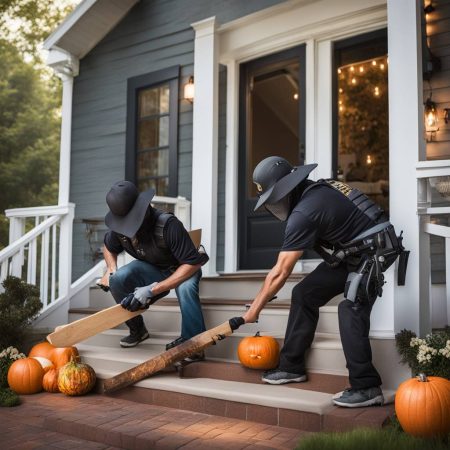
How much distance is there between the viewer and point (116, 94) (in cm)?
749

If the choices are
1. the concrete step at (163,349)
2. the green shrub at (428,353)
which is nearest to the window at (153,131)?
the concrete step at (163,349)

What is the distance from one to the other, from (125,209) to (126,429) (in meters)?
1.57

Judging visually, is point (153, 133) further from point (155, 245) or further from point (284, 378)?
point (284, 378)

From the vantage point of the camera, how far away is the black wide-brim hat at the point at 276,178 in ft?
11.3

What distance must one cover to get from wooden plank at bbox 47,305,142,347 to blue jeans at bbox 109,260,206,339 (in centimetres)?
43

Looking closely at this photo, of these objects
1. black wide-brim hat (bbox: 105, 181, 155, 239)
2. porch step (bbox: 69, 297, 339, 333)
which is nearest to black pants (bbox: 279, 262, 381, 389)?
porch step (bbox: 69, 297, 339, 333)

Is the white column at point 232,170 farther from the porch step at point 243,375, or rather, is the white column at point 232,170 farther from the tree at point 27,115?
the tree at point 27,115

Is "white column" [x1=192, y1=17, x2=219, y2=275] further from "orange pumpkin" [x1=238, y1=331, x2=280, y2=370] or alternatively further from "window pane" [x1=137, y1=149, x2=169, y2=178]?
"orange pumpkin" [x1=238, y1=331, x2=280, y2=370]

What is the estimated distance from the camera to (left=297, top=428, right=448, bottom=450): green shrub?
257cm

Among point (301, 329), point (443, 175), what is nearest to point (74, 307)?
point (301, 329)

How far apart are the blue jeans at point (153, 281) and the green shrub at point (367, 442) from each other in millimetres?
1680

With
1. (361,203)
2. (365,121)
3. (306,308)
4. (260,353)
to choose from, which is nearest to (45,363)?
(260,353)

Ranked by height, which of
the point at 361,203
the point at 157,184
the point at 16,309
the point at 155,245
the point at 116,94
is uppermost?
the point at 116,94

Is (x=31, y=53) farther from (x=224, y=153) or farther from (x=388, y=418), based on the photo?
(x=388, y=418)
